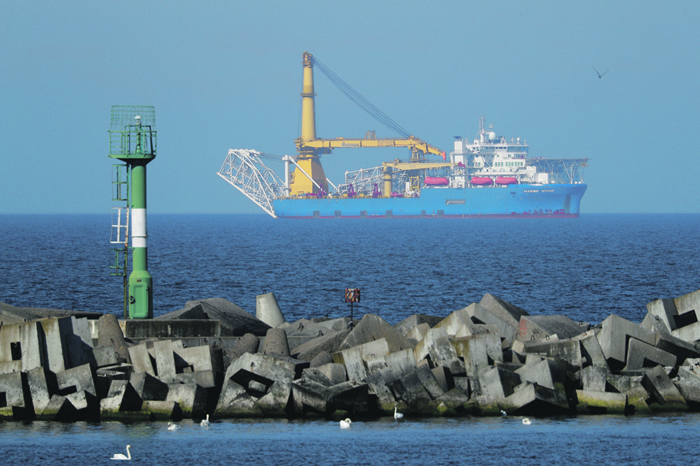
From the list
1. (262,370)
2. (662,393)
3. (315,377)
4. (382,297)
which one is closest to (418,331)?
(315,377)

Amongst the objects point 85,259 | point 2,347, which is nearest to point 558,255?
point 85,259

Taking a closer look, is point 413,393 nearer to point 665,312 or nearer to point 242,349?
Result: point 242,349

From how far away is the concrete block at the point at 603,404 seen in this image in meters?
10.4

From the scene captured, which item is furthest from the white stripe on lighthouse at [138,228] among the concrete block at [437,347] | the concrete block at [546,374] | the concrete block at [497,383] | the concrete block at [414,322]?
the concrete block at [546,374]

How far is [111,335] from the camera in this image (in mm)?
11664

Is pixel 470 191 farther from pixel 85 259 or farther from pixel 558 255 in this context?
pixel 85 259

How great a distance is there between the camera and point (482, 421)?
9969 millimetres

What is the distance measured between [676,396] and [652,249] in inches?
1549

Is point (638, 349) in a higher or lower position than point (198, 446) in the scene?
higher

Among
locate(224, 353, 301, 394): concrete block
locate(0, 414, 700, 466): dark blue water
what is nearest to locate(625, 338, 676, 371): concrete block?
locate(0, 414, 700, 466): dark blue water

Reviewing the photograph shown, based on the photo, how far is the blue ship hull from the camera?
10250 centimetres

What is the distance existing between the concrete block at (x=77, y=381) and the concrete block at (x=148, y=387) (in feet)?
1.55

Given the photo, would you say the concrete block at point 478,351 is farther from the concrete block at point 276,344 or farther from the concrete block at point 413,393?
the concrete block at point 276,344

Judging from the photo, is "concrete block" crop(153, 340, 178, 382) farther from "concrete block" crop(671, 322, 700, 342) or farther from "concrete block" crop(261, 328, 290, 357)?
"concrete block" crop(671, 322, 700, 342)
